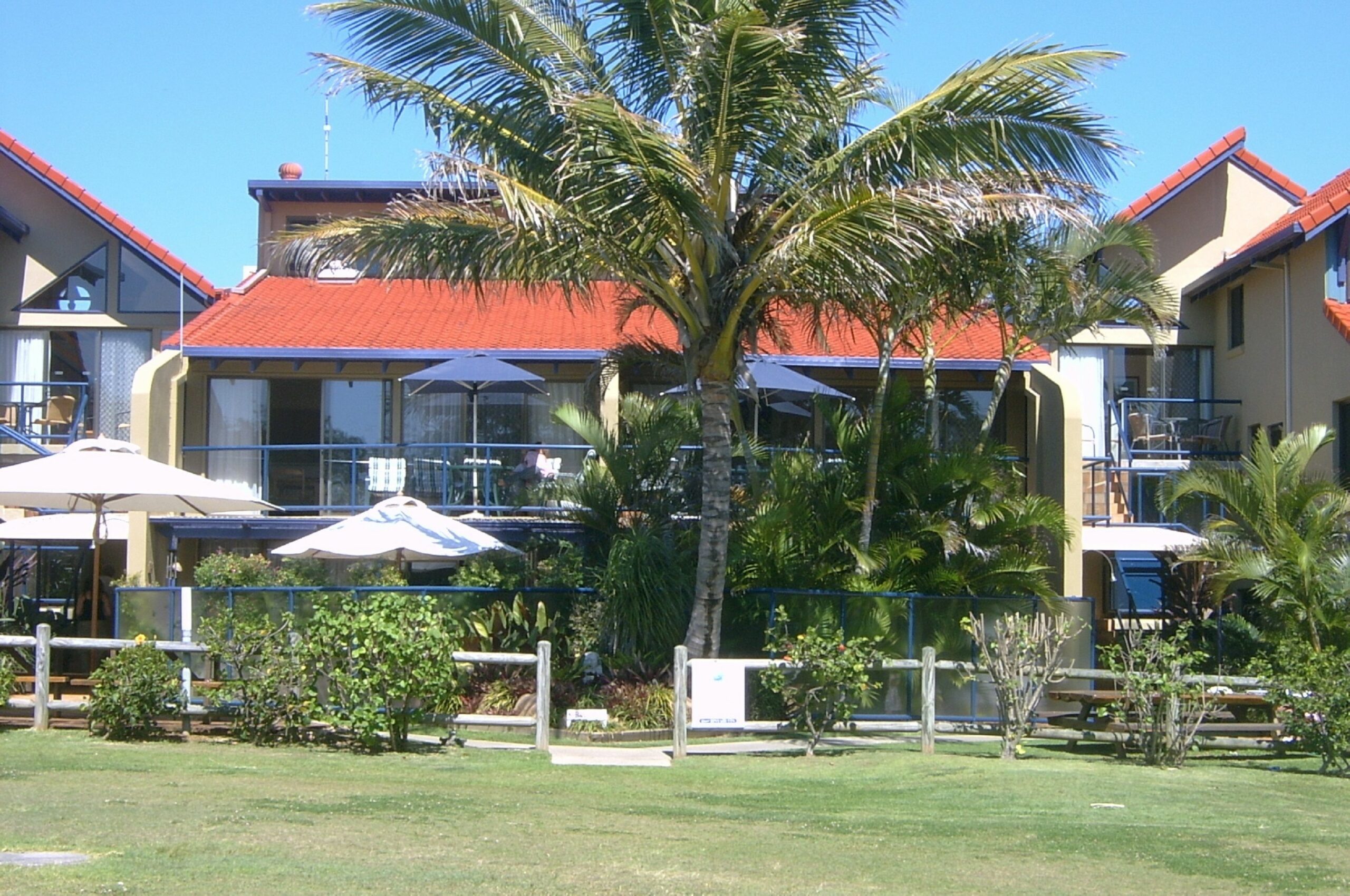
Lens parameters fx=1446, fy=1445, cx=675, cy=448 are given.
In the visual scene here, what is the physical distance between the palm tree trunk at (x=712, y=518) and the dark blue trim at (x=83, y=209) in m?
12.2

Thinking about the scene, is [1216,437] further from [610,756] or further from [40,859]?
[40,859]

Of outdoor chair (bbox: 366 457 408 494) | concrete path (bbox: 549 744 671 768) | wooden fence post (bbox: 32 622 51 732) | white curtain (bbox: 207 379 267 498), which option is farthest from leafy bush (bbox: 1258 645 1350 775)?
white curtain (bbox: 207 379 267 498)

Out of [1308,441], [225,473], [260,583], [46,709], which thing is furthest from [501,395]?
[1308,441]

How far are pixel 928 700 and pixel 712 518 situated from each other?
2874 millimetres

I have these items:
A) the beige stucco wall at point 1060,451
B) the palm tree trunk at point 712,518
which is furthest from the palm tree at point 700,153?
the beige stucco wall at point 1060,451

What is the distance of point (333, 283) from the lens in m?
25.7

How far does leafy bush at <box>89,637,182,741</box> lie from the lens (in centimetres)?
1260

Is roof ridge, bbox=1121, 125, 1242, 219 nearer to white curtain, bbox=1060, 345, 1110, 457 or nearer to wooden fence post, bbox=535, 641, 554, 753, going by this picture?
white curtain, bbox=1060, 345, 1110, 457

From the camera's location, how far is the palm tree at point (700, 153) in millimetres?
13555

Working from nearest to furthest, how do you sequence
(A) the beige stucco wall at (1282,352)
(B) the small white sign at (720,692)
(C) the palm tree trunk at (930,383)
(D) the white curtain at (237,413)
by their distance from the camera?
(B) the small white sign at (720,692), (C) the palm tree trunk at (930,383), (A) the beige stucco wall at (1282,352), (D) the white curtain at (237,413)

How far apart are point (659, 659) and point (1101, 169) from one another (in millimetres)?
6892

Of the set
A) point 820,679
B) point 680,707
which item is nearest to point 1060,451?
point 820,679

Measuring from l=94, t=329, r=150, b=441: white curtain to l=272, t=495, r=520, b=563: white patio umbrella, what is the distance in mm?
8573

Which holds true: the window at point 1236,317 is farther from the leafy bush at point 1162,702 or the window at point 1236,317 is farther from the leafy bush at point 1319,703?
the leafy bush at point 1162,702
